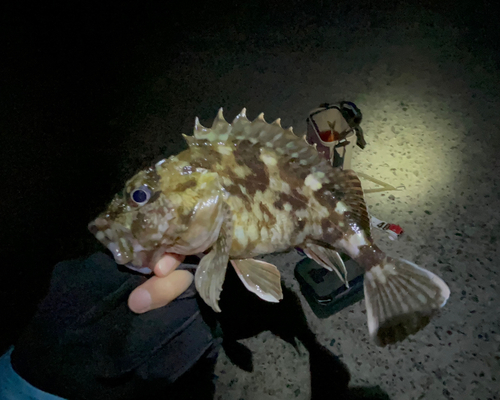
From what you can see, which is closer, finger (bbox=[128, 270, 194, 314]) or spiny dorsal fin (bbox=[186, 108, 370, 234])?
spiny dorsal fin (bbox=[186, 108, 370, 234])

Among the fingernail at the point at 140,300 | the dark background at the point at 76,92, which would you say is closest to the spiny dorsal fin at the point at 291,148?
the fingernail at the point at 140,300

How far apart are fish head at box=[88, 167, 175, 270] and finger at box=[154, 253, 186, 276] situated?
0.14 metres

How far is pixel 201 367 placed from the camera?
6.41 ft

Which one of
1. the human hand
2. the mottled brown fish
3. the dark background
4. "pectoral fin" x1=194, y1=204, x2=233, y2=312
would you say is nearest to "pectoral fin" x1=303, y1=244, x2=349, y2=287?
the mottled brown fish

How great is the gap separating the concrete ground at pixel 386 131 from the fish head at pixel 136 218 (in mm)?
1171

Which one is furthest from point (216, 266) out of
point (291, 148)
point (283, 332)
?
point (283, 332)

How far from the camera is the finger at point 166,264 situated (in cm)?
139

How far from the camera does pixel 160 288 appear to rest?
1.46 metres

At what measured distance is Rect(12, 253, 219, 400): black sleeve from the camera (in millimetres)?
1440

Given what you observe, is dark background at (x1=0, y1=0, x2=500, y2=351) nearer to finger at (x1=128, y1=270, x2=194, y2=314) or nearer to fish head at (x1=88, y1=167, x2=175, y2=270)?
finger at (x1=128, y1=270, x2=194, y2=314)

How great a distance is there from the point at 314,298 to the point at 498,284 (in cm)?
121

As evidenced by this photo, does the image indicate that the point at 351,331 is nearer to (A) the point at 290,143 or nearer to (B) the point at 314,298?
(B) the point at 314,298

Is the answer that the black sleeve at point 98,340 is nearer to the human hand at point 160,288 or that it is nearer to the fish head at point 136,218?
the human hand at point 160,288

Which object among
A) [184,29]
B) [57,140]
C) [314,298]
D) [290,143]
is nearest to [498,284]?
[314,298]
